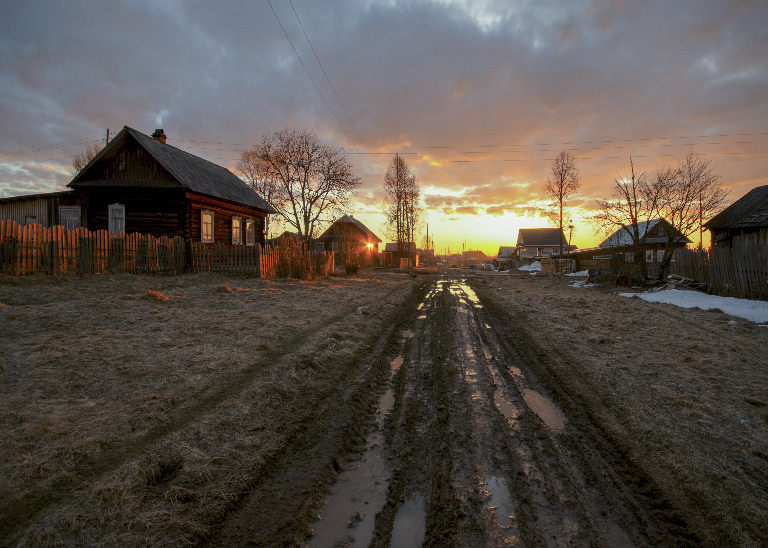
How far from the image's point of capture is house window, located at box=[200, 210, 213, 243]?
1969 centimetres

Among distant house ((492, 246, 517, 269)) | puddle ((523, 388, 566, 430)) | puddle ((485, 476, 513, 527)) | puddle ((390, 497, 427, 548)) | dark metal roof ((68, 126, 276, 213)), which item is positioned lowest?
puddle ((390, 497, 427, 548))

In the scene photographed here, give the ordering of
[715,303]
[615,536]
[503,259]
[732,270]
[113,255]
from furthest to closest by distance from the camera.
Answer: [503,259]
[732,270]
[113,255]
[715,303]
[615,536]

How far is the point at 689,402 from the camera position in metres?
4.24

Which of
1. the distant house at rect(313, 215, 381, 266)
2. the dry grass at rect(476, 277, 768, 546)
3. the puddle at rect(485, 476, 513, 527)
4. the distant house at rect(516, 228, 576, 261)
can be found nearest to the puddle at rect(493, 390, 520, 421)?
the dry grass at rect(476, 277, 768, 546)

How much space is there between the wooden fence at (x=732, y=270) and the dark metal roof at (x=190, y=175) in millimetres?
23537

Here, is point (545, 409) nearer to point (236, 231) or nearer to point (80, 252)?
point (80, 252)

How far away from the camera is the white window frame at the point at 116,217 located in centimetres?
1827

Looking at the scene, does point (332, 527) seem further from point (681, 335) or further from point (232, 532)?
point (681, 335)

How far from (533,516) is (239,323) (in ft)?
22.4

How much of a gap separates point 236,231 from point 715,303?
24.4m

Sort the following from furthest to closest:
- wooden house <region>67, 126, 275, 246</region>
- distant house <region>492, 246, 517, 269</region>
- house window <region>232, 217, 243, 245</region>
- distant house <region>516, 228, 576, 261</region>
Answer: distant house <region>492, 246, 517, 269</region> < distant house <region>516, 228, 576, 261</region> < house window <region>232, 217, 243, 245</region> < wooden house <region>67, 126, 275, 246</region>

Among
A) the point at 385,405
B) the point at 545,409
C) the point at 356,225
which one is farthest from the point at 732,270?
the point at 356,225

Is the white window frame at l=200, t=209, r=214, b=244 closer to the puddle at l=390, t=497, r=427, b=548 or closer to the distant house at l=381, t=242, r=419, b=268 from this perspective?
the puddle at l=390, t=497, r=427, b=548

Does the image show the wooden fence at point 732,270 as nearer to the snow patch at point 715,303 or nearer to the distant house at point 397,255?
the snow patch at point 715,303
